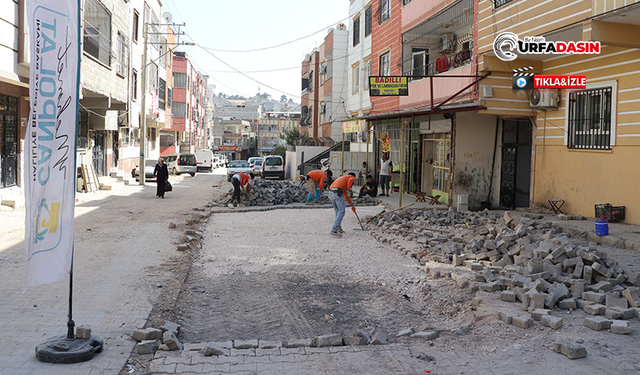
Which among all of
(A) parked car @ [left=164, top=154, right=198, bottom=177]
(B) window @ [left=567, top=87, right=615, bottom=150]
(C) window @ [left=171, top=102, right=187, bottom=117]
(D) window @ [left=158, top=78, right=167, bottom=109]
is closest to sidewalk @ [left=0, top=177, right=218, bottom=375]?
(B) window @ [left=567, top=87, right=615, bottom=150]

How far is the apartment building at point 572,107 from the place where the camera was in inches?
424

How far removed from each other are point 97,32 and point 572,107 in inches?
641

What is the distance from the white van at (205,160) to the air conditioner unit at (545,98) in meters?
38.9

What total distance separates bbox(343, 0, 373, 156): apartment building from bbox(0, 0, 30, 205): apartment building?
1276 cm

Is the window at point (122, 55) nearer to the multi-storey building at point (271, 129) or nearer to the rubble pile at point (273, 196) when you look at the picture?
the rubble pile at point (273, 196)

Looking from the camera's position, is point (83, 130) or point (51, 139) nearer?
point (51, 139)

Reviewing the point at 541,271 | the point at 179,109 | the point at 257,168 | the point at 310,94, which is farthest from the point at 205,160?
the point at 541,271

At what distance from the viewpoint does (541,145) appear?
14.3 m

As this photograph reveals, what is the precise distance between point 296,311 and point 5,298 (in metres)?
3.48

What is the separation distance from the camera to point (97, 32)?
19938 mm

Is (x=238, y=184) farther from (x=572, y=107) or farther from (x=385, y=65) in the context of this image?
(x=572, y=107)

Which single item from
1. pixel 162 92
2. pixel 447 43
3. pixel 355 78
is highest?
pixel 162 92

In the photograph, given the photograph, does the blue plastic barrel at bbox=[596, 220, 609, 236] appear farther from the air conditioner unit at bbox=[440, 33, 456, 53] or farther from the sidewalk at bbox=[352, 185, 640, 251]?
the air conditioner unit at bbox=[440, 33, 456, 53]

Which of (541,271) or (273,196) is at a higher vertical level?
(273,196)
